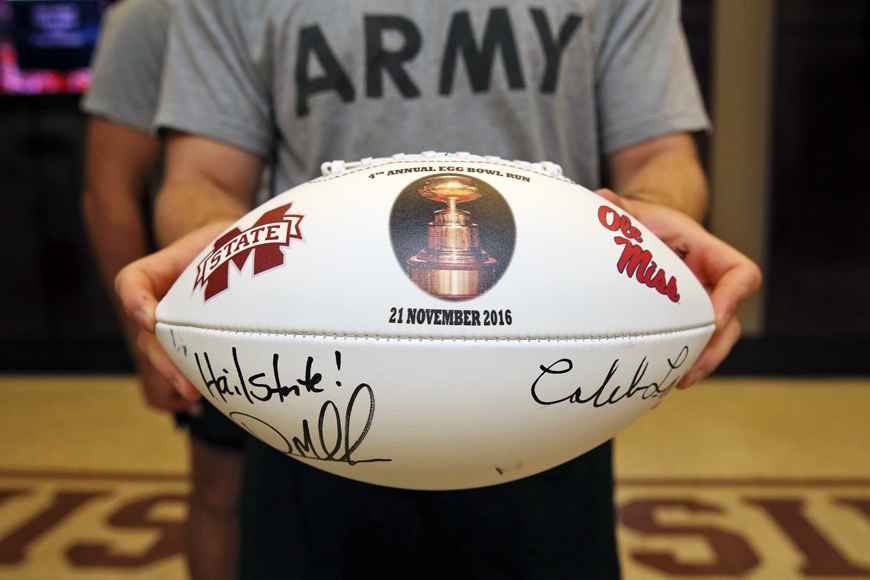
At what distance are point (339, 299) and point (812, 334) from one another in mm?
2962

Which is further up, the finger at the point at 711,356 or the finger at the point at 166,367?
the finger at the point at 166,367

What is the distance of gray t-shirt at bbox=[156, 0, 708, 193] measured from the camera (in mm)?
805

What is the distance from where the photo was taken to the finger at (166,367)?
2.17 feet

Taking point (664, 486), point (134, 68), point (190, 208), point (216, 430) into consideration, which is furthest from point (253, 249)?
point (664, 486)

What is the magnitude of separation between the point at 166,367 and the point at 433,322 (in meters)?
0.29

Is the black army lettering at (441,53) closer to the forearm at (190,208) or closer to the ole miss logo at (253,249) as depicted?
the forearm at (190,208)

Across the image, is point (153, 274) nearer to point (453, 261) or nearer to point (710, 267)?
point (453, 261)

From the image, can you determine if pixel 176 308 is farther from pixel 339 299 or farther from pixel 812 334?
pixel 812 334

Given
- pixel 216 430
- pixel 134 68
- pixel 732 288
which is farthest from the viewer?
pixel 134 68

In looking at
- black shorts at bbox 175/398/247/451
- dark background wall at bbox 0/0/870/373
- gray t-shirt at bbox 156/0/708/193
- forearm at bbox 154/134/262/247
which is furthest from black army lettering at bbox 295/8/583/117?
dark background wall at bbox 0/0/870/373

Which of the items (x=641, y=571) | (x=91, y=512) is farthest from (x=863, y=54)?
(x=91, y=512)
